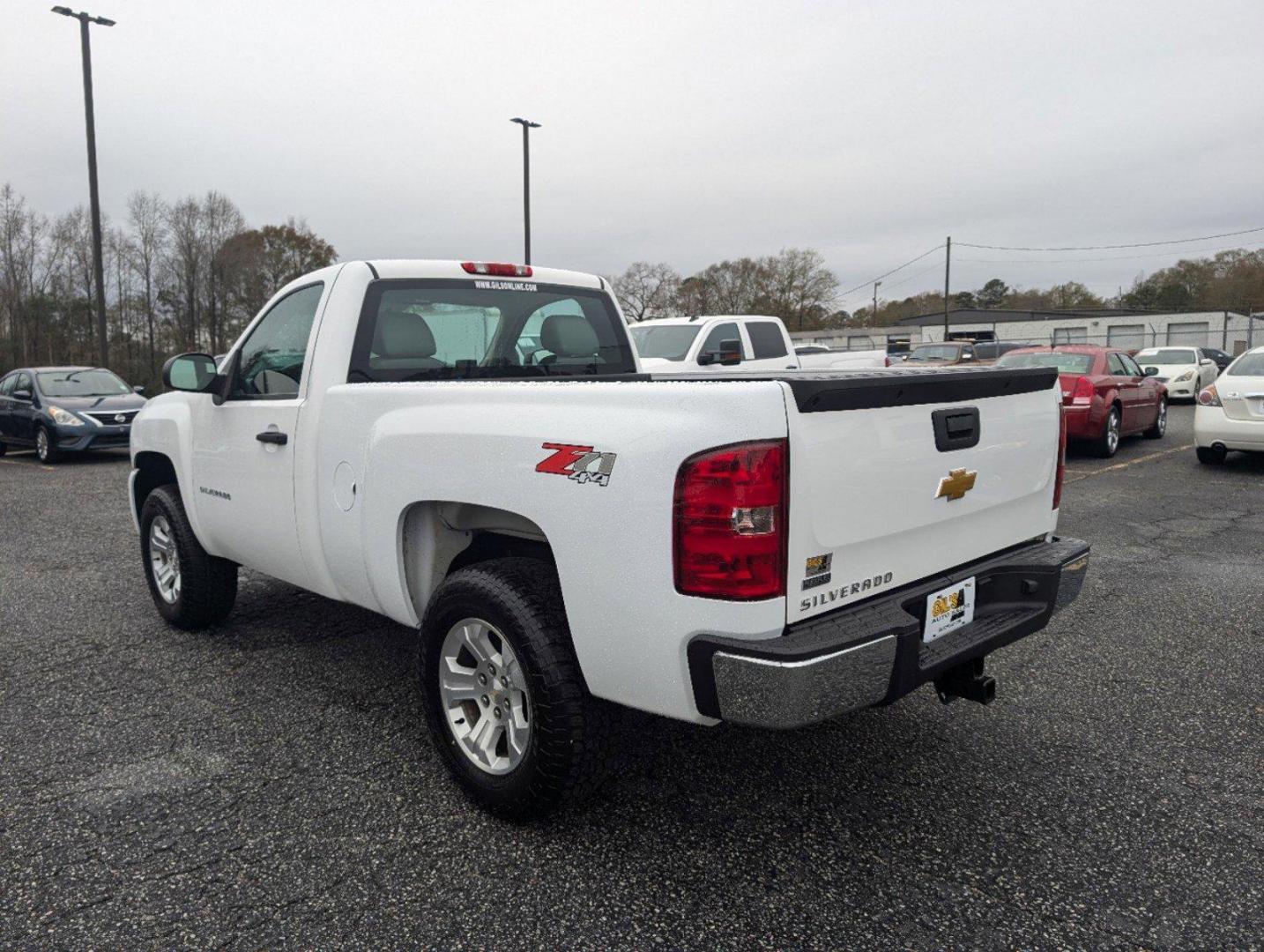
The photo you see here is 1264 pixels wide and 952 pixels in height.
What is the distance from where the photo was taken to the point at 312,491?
3.61 m

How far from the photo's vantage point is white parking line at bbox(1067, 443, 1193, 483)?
10.5 m

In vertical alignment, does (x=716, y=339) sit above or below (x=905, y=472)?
above

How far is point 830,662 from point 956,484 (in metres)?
0.87

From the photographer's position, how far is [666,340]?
1264cm

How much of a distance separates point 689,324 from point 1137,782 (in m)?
10.1

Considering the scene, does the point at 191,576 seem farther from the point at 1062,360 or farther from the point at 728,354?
the point at 1062,360

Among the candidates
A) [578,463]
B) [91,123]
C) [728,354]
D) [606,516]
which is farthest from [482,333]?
[91,123]

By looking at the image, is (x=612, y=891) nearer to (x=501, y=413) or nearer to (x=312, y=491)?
(x=501, y=413)

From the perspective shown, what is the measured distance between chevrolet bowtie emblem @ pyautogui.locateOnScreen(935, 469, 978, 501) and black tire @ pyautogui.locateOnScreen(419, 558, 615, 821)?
1234 mm

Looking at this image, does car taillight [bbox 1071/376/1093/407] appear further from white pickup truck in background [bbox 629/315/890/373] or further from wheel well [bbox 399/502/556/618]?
wheel well [bbox 399/502/556/618]

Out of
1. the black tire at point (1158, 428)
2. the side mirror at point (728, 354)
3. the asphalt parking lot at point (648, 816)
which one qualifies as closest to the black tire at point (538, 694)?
the asphalt parking lot at point (648, 816)

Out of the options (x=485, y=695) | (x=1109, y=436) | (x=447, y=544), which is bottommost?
(x=485, y=695)

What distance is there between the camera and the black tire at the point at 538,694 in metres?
2.61

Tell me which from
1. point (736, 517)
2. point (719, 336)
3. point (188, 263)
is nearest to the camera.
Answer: point (736, 517)
